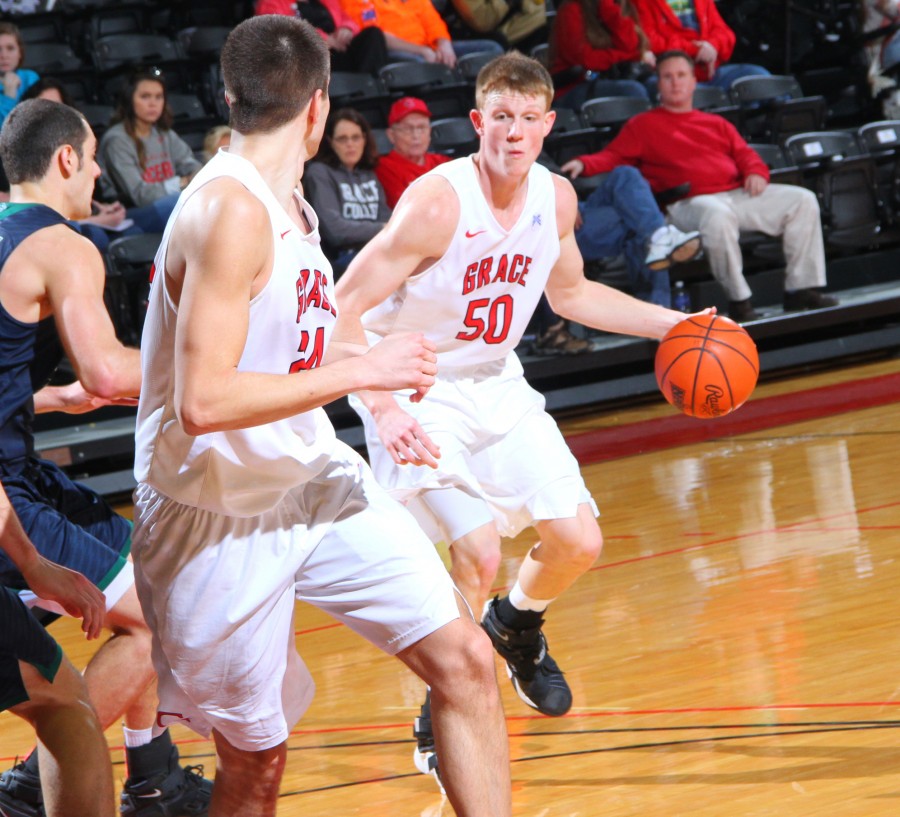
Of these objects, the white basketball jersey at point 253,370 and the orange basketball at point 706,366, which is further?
the orange basketball at point 706,366

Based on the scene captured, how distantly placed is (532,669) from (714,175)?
5595mm

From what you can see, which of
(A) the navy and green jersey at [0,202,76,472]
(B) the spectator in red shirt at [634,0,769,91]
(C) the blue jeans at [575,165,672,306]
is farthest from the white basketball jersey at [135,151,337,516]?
(B) the spectator in red shirt at [634,0,769,91]

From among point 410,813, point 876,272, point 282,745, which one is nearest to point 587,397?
point 876,272

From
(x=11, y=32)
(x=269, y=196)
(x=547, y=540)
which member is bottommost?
(x=547, y=540)

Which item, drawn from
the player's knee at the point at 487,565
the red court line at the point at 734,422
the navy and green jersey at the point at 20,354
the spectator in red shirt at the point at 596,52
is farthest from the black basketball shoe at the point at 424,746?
the spectator in red shirt at the point at 596,52

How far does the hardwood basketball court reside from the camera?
3209 mm

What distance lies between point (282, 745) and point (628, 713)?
1300 millimetres

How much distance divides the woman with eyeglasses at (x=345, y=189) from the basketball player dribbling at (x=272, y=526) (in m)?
5.19

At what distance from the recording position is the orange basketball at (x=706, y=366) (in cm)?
400

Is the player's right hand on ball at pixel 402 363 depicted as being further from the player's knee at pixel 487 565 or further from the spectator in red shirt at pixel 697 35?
the spectator in red shirt at pixel 697 35

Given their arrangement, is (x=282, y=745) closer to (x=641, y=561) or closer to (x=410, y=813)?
(x=410, y=813)

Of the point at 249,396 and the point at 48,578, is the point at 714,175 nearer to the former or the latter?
the point at 48,578

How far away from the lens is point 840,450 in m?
6.94

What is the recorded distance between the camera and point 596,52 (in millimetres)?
10289
